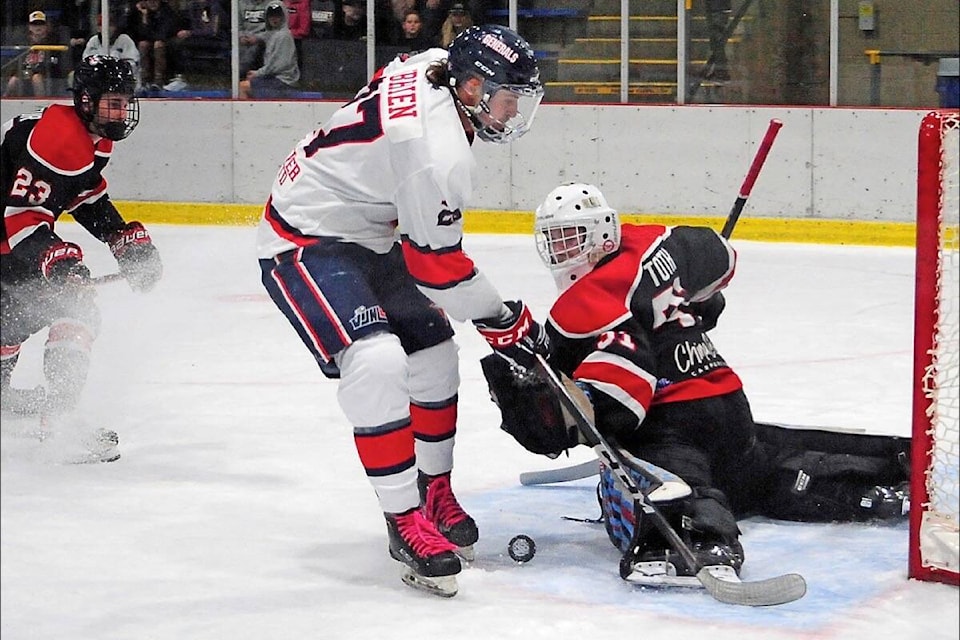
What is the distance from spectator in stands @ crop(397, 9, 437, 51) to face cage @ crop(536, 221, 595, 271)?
567cm

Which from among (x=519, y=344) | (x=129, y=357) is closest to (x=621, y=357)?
(x=519, y=344)

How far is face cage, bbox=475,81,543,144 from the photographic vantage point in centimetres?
263

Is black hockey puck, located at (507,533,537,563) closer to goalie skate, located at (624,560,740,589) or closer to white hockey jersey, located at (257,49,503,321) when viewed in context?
goalie skate, located at (624,560,740,589)

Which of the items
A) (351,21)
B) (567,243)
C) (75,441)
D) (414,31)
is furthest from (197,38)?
(75,441)

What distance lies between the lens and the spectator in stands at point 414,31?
835 centimetres

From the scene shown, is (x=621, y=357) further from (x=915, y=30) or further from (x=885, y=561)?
(x=915, y=30)

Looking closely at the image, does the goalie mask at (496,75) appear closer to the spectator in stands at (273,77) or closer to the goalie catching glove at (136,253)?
the goalie catching glove at (136,253)

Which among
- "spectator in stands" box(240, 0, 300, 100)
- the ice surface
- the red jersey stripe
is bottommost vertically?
the ice surface

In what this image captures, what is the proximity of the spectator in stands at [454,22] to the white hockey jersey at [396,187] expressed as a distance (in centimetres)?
562

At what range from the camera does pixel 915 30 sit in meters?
7.34

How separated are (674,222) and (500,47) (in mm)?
5242

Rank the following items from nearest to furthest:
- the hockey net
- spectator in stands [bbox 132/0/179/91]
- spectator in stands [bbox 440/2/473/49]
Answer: the hockey net
spectator in stands [bbox 440/2/473/49]
spectator in stands [bbox 132/0/179/91]

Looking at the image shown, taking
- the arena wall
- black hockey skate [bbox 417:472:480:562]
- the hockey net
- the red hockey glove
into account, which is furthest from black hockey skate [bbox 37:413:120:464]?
the arena wall

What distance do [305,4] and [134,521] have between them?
595cm
